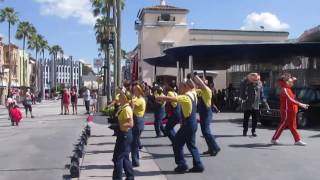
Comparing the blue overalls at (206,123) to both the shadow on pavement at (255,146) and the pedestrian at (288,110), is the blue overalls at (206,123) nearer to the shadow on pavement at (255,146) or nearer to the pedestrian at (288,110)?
the shadow on pavement at (255,146)

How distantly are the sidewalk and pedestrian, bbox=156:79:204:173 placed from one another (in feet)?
1.52

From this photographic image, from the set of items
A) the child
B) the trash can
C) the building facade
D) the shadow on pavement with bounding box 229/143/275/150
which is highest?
the building facade

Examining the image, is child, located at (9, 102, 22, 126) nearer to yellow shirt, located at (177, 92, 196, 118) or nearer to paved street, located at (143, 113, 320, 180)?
paved street, located at (143, 113, 320, 180)

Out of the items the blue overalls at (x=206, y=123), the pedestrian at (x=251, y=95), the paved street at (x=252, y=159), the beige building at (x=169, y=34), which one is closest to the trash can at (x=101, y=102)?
the paved street at (x=252, y=159)

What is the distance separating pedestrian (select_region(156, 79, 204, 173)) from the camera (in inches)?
374

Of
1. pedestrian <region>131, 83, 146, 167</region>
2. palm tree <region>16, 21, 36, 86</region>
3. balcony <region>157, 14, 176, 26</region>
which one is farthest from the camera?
palm tree <region>16, 21, 36, 86</region>

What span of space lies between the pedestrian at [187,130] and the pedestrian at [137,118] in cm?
87

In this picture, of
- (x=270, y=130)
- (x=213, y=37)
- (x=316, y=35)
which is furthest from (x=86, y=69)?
(x=270, y=130)

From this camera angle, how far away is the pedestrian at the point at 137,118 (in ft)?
33.4

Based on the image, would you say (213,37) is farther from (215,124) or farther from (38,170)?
(38,170)

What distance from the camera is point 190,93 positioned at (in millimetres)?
9617

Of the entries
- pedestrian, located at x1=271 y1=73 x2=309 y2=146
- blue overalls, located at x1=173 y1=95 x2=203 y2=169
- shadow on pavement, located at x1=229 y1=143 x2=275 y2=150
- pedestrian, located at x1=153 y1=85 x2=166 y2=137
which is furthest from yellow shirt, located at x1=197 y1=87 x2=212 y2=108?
pedestrian, located at x1=153 y1=85 x2=166 y2=137

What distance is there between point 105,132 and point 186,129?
348 inches

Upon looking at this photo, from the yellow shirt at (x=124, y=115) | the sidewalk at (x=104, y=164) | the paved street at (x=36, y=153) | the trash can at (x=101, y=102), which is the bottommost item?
the paved street at (x=36, y=153)
